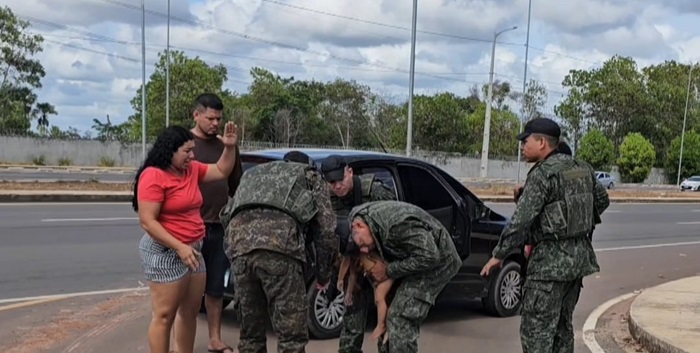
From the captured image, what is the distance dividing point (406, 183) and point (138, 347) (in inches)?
104

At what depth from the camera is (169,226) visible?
4.31m

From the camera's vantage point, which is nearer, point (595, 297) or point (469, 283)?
point (469, 283)

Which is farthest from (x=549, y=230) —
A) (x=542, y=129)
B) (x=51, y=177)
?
(x=51, y=177)

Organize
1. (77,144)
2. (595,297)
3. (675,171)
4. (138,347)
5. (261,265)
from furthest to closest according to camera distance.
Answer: (675,171), (77,144), (595,297), (138,347), (261,265)

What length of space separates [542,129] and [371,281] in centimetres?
151

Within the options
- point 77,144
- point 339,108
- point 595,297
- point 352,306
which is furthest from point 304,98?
point 352,306

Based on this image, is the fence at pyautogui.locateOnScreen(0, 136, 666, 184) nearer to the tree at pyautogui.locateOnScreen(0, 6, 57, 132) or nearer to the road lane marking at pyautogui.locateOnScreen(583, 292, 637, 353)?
the tree at pyautogui.locateOnScreen(0, 6, 57, 132)

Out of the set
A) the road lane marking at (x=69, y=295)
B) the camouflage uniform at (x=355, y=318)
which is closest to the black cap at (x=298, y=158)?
the camouflage uniform at (x=355, y=318)

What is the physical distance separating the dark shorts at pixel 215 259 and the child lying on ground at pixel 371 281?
112cm

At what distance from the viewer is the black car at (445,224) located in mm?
5910

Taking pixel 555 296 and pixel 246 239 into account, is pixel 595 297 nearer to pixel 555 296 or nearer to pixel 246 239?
pixel 555 296

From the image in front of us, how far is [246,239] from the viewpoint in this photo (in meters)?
4.03

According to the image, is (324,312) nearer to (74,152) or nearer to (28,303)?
(28,303)

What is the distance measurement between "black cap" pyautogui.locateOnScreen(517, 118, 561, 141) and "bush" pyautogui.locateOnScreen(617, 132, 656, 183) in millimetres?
59566
